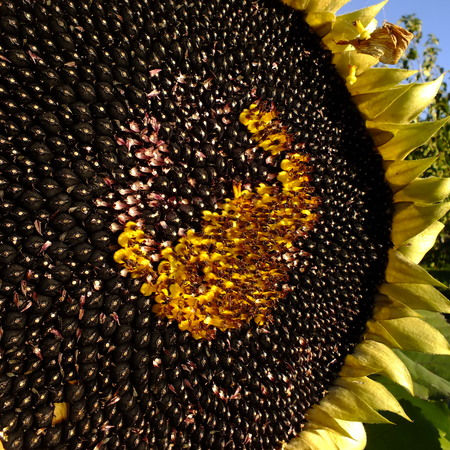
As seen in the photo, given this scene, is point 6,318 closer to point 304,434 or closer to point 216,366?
point 216,366

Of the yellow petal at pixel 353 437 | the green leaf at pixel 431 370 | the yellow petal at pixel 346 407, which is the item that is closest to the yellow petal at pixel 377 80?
the green leaf at pixel 431 370

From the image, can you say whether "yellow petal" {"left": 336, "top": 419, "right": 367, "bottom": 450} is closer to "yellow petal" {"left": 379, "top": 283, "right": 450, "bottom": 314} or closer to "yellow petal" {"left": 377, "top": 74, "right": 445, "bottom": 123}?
"yellow petal" {"left": 379, "top": 283, "right": 450, "bottom": 314}

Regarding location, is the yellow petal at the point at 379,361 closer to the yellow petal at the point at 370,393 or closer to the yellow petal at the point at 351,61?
the yellow petal at the point at 370,393

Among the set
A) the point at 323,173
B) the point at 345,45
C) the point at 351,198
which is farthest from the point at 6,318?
the point at 345,45

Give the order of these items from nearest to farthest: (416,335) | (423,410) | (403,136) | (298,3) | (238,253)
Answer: (238,253)
(298,3)
(403,136)
(416,335)
(423,410)

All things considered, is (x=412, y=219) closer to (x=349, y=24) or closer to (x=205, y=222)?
(x=349, y=24)

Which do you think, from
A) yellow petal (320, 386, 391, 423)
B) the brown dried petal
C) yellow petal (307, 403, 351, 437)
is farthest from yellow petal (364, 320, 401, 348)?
the brown dried petal

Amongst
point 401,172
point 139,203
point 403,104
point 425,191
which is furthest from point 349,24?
point 139,203
